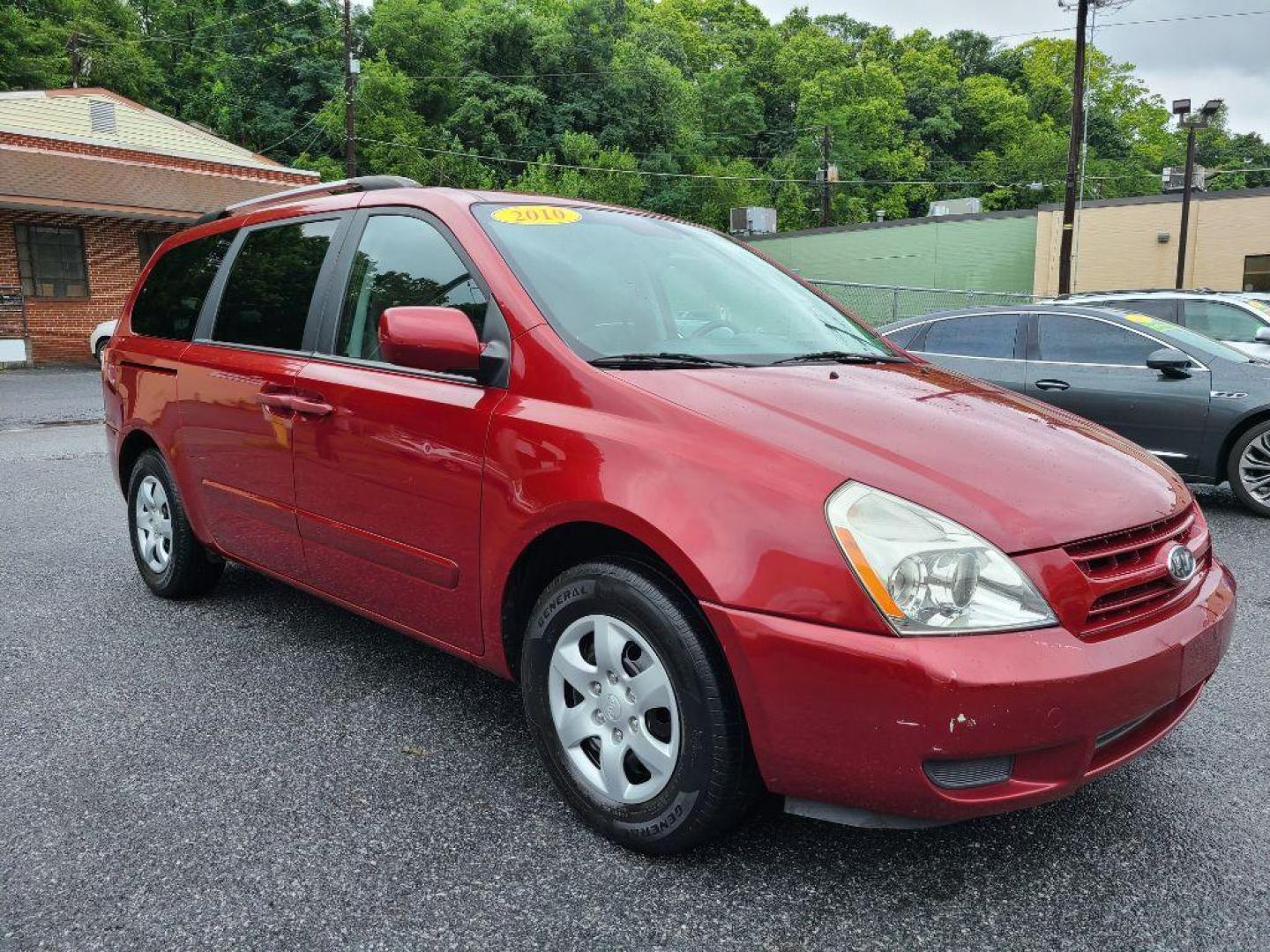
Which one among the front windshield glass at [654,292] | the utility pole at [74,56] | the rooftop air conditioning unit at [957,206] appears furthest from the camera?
the utility pole at [74,56]

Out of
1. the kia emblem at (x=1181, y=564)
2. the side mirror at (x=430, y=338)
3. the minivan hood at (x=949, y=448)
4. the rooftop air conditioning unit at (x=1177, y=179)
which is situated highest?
the rooftop air conditioning unit at (x=1177, y=179)

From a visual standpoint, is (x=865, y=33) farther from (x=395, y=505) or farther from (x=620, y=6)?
(x=395, y=505)

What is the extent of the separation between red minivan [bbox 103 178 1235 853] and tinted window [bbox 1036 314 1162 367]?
4.38 metres

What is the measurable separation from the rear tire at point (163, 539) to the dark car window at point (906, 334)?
5.76m

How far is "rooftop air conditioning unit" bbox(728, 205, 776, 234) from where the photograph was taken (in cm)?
4428

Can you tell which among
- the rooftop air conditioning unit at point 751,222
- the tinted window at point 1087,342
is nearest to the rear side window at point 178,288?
the tinted window at point 1087,342

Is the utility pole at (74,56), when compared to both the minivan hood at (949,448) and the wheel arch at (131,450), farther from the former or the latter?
the minivan hood at (949,448)

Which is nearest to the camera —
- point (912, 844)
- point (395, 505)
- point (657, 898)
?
point (657, 898)

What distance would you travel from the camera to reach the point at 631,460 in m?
2.24

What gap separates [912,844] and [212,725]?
7.17 ft

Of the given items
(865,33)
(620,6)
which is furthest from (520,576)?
(865,33)

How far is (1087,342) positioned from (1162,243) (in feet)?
92.0

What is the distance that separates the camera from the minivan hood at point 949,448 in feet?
6.68

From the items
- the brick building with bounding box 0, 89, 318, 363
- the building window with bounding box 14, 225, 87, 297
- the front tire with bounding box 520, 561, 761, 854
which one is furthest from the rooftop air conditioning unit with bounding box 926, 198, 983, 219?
the front tire with bounding box 520, 561, 761, 854
